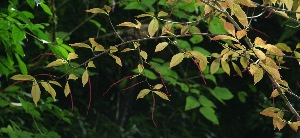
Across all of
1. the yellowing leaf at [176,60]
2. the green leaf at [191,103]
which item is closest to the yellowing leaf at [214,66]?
the yellowing leaf at [176,60]

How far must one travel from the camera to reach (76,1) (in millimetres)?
3381

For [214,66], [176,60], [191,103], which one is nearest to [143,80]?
[191,103]

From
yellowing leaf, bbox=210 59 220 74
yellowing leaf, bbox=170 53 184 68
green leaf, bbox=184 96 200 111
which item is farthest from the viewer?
green leaf, bbox=184 96 200 111

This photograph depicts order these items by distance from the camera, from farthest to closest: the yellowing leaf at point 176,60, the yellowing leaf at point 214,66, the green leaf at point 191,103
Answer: the green leaf at point 191,103 → the yellowing leaf at point 214,66 → the yellowing leaf at point 176,60

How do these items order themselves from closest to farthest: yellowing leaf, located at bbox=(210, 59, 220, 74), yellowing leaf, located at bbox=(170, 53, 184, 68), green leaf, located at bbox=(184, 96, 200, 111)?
1. yellowing leaf, located at bbox=(170, 53, 184, 68)
2. yellowing leaf, located at bbox=(210, 59, 220, 74)
3. green leaf, located at bbox=(184, 96, 200, 111)

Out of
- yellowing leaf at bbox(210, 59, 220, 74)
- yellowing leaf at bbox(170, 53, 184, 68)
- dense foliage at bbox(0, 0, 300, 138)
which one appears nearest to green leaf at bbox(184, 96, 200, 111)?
dense foliage at bbox(0, 0, 300, 138)

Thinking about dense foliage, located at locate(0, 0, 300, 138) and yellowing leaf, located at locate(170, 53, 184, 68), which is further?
dense foliage, located at locate(0, 0, 300, 138)

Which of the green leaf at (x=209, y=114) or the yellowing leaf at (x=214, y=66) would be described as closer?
the yellowing leaf at (x=214, y=66)

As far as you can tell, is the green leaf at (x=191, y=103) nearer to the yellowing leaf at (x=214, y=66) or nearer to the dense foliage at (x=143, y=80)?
the dense foliage at (x=143, y=80)

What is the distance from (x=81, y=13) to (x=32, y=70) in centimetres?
72

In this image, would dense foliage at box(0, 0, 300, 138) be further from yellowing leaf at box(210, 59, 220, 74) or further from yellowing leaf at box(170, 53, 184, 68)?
yellowing leaf at box(170, 53, 184, 68)

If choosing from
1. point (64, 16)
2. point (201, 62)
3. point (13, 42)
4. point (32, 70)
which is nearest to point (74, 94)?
point (64, 16)

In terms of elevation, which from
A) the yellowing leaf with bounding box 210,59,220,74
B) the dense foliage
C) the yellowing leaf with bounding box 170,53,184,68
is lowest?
the dense foliage

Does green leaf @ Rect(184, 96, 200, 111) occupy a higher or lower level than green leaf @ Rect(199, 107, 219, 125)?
higher
